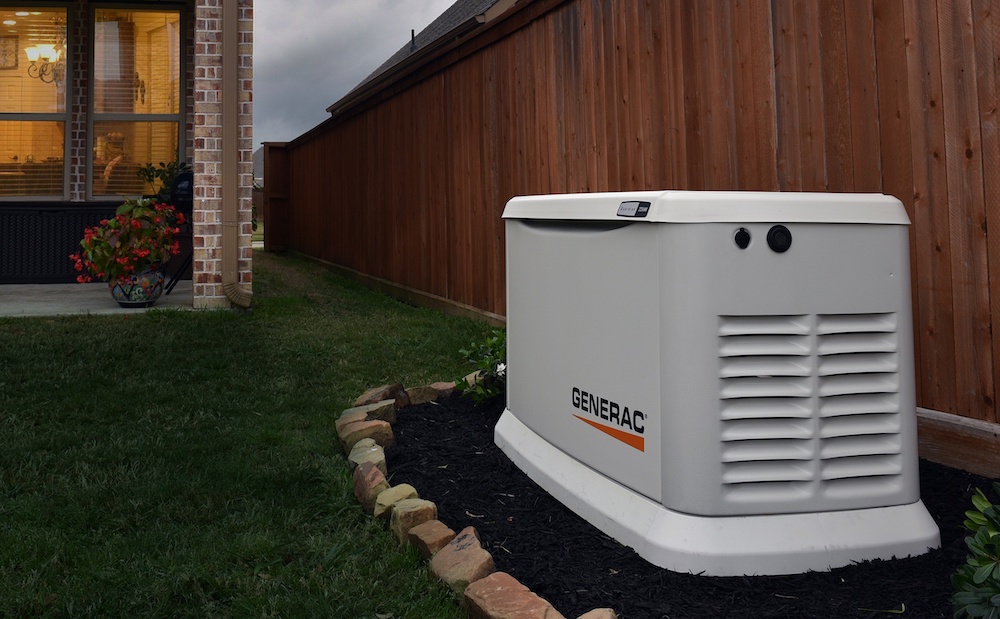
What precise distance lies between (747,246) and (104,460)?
7.37ft

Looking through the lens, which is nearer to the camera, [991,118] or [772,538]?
[772,538]

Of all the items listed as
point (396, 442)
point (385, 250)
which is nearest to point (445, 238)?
point (385, 250)

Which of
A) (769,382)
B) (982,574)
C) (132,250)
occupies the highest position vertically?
(132,250)

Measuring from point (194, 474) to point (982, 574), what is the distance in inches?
87.2

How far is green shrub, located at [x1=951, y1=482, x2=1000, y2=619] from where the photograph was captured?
4.86ft

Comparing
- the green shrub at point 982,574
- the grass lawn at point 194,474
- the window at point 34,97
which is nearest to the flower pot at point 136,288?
the grass lawn at point 194,474

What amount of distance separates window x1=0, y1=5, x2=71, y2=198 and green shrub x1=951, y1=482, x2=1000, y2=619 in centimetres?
874

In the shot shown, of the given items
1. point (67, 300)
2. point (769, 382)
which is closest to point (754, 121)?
point (769, 382)

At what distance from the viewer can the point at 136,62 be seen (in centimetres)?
852

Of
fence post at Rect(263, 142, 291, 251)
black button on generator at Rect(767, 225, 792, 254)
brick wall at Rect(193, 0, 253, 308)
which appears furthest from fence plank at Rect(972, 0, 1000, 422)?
fence post at Rect(263, 142, 291, 251)

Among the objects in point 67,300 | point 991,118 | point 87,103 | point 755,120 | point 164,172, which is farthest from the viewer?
point 87,103

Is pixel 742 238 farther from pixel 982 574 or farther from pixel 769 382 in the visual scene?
pixel 982 574

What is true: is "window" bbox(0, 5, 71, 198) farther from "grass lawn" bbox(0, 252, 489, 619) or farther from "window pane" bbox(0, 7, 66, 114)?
"grass lawn" bbox(0, 252, 489, 619)

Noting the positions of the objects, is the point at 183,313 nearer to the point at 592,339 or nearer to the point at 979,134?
the point at 592,339
